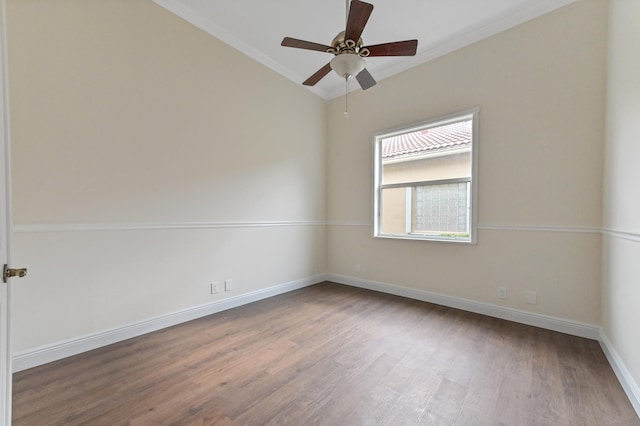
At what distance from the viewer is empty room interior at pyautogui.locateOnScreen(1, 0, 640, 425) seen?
1.79m

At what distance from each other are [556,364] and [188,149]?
3.69 meters

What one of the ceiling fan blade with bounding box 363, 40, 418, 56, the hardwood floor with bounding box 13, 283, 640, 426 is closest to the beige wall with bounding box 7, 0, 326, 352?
the hardwood floor with bounding box 13, 283, 640, 426

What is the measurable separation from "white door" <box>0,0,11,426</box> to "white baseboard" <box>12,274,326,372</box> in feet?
4.19

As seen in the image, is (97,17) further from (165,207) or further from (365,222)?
(365,222)

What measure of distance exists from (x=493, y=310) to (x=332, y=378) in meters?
2.07

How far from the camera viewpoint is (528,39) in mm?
2656

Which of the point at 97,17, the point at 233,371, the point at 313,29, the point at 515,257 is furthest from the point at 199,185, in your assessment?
the point at 515,257

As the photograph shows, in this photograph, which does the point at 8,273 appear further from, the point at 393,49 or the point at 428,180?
the point at 428,180

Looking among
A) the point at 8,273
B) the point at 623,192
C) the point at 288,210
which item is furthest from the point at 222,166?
the point at 623,192

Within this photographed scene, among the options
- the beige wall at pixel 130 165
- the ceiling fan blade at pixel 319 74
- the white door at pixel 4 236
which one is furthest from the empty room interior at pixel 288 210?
the ceiling fan blade at pixel 319 74

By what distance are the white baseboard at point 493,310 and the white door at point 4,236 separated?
347cm

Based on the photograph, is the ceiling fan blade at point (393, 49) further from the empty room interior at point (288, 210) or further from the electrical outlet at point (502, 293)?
the electrical outlet at point (502, 293)

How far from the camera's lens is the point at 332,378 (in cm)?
183

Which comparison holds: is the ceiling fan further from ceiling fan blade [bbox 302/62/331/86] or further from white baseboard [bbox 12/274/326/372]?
white baseboard [bbox 12/274/326/372]
